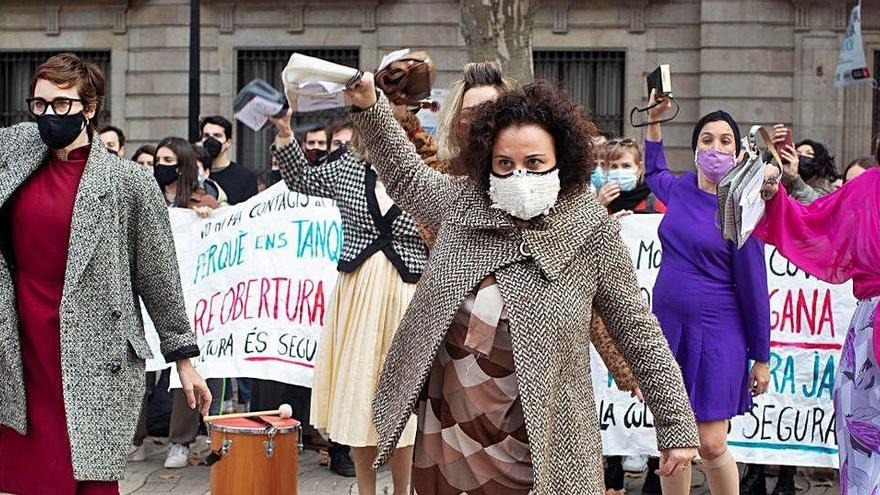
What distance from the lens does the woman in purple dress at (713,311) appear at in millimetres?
6188

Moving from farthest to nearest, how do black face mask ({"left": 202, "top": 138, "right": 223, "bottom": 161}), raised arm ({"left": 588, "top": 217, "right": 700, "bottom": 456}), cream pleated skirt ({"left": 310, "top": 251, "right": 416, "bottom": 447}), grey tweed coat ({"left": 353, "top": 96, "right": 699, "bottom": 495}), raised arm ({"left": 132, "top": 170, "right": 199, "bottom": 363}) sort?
black face mask ({"left": 202, "top": 138, "right": 223, "bottom": 161}), cream pleated skirt ({"left": 310, "top": 251, "right": 416, "bottom": 447}), raised arm ({"left": 132, "top": 170, "right": 199, "bottom": 363}), raised arm ({"left": 588, "top": 217, "right": 700, "bottom": 456}), grey tweed coat ({"left": 353, "top": 96, "right": 699, "bottom": 495})

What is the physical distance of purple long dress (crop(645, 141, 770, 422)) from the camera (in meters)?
6.18

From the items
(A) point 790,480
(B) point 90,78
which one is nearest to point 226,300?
(A) point 790,480

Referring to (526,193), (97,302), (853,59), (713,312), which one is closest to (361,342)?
(713,312)

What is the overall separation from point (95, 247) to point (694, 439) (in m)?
2.00

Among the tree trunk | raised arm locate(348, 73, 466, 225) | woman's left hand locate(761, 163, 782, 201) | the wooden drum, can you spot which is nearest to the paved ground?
the wooden drum

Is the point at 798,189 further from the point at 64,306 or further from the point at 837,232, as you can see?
the point at 64,306

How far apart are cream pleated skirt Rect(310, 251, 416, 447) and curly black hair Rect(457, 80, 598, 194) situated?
98.5 inches

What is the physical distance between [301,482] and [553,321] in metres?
4.63

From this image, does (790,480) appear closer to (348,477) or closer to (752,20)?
(348,477)

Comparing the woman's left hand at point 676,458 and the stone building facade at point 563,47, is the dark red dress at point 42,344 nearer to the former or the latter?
the woman's left hand at point 676,458

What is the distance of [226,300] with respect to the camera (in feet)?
29.2

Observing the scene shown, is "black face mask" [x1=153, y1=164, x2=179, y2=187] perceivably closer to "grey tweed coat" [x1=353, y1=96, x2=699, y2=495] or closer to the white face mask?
"grey tweed coat" [x1=353, y1=96, x2=699, y2=495]

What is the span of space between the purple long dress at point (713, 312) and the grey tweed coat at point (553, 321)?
2.39 meters
